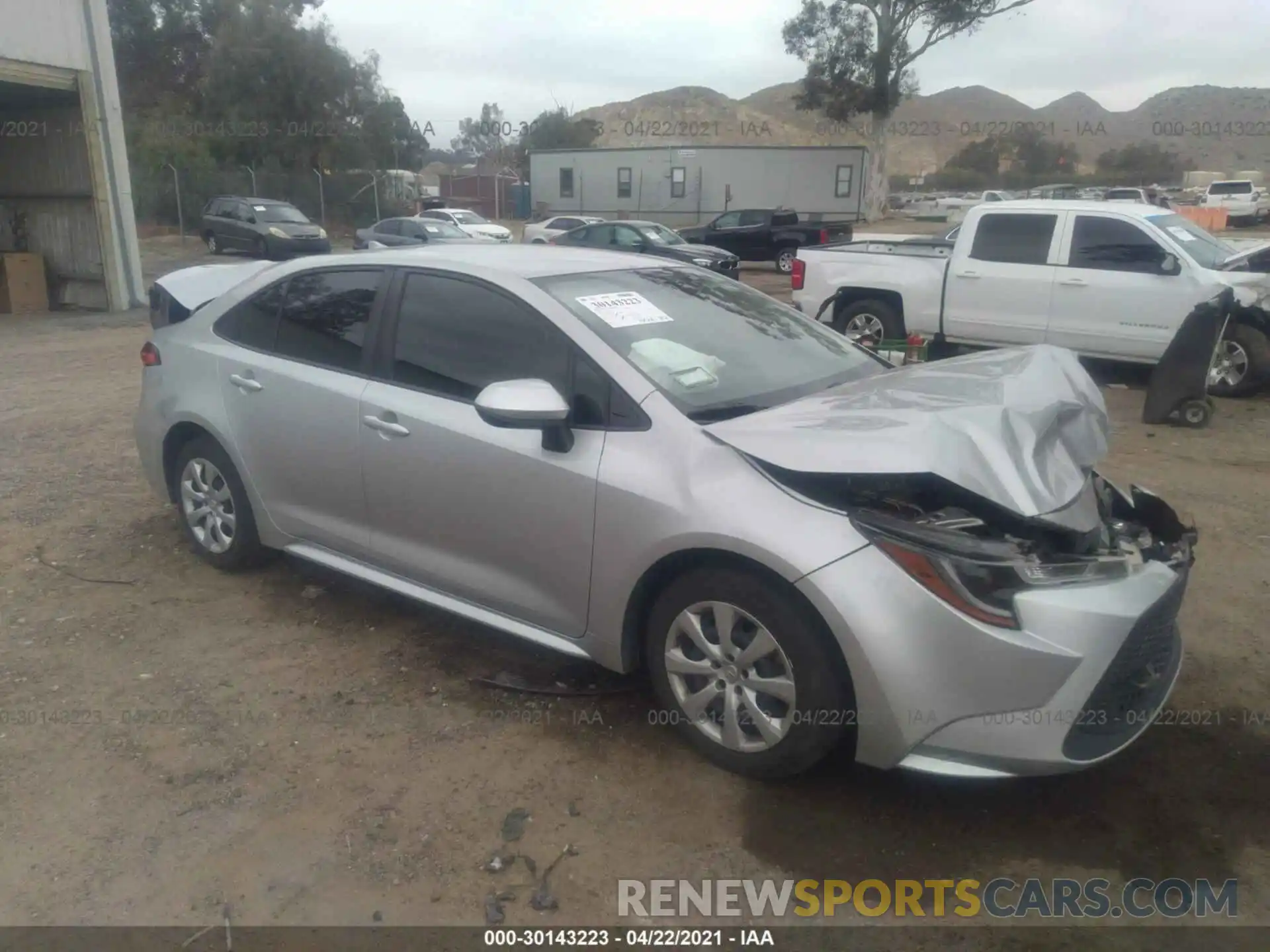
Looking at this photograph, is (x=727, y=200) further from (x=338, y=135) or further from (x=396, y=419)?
(x=396, y=419)

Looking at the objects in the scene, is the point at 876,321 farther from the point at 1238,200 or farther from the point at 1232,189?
the point at 1232,189

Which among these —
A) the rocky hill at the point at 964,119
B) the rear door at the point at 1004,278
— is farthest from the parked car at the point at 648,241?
the rocky hill at the point at 964,119

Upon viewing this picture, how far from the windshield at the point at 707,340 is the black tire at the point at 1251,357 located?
647 centimetres

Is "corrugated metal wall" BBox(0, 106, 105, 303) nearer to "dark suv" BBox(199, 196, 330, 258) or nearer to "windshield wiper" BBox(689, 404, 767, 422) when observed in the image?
"dark suv" BBox(199, 196, 330, 258)

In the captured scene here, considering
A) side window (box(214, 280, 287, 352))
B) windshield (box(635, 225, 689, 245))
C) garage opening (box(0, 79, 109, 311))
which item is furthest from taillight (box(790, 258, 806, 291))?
garage opening (box(0, 79, 109, 311))

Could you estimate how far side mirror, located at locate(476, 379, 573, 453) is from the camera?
3.27 metres

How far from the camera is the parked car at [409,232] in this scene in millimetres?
22516

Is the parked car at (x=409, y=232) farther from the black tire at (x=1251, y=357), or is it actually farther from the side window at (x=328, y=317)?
the side window at (x=328, y=317)

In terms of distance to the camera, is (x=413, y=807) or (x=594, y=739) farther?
(x=594, y=739)

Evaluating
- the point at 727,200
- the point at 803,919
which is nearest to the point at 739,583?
the point at 803,919

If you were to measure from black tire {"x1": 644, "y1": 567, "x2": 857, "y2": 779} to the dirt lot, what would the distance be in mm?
132

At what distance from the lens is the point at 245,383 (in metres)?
4.54

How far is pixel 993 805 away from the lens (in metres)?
3.18

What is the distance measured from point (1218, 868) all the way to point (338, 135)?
133 feet
